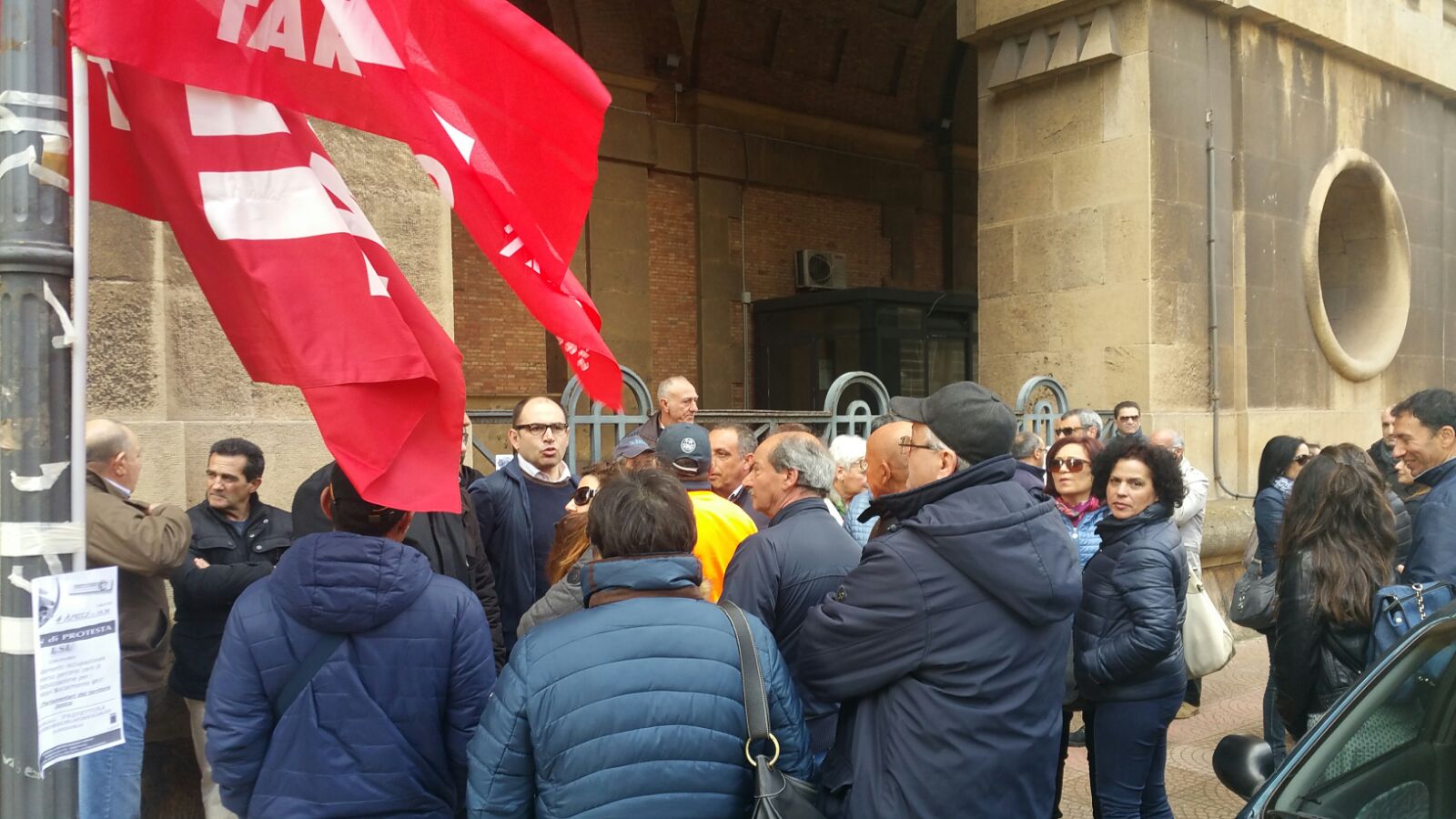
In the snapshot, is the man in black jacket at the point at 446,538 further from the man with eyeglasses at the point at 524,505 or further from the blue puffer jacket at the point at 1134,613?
the blue puffer jacket at the point at 1134,613

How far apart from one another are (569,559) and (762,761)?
1135 millimetres

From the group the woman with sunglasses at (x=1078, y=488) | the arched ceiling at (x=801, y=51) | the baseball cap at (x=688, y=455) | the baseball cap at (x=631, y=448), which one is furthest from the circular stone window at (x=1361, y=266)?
the baseball cap at (x=688, y=455)

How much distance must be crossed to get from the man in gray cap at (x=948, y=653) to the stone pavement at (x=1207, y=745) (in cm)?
331

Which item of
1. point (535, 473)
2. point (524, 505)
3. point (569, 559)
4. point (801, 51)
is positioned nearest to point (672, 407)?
point (535, 473)

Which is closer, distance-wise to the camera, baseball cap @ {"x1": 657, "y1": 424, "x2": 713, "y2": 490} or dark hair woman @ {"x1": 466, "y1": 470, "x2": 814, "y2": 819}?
dark hair woman @ {"x1": 466, "y1": 470, "x2": 814, "y2": 819}

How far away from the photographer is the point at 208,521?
425 cm

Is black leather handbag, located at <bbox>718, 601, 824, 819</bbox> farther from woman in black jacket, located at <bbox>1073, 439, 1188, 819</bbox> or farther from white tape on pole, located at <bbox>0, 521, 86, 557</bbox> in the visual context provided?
woman in black jacket, located at <bbox>1073, 439, 1188, 819</bbox>

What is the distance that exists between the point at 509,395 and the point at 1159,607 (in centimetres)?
1232

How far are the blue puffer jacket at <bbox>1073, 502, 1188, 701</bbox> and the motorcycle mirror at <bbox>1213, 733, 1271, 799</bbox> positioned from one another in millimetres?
754

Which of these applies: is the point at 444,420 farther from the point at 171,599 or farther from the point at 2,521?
the point at 171,599

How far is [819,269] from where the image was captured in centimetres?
1909

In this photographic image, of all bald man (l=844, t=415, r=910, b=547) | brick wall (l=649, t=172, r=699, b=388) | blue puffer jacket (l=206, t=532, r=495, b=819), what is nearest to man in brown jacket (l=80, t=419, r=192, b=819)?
blue puffer jacket (l=206, t=532, r=495, b=819)

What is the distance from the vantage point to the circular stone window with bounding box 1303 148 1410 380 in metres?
12.3

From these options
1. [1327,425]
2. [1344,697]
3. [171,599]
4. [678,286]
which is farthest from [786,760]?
[678,286]
